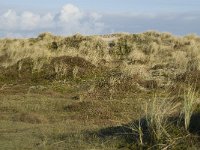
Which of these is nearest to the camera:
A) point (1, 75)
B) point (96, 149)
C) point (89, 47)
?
point (96, 149)

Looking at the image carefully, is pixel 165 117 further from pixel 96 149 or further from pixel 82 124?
pixel 82 124

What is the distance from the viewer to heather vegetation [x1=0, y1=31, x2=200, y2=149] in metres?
11.2

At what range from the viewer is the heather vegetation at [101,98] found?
443 inches

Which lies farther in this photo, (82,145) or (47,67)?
(47,67)

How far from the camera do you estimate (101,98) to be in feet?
68.5

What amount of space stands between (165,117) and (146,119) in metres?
0.48

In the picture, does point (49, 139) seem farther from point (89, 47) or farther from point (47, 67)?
point (89, 47)

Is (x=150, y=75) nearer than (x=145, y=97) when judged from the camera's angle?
No

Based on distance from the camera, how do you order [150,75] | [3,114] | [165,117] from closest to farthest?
[165,117], [3,114], [150,75]

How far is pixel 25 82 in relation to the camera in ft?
Answer: 85.6

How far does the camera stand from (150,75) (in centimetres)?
2541

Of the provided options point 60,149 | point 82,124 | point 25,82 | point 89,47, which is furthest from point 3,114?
point 89,47

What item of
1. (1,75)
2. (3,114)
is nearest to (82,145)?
(3,114)

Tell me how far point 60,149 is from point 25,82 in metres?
15.3
